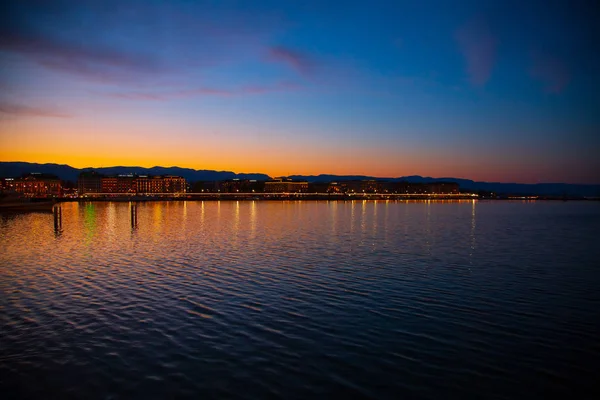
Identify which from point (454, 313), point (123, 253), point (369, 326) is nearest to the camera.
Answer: point (369, 326)

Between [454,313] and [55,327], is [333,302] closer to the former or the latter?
[454,313]

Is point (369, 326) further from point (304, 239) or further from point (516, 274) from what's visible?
point (304, 239)

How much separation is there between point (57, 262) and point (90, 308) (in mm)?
11554

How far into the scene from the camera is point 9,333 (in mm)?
12477

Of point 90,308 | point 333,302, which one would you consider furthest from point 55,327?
point 333,302

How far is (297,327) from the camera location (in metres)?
13.3

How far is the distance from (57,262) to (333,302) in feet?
56.2

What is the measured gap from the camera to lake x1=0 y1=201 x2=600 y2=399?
957cm

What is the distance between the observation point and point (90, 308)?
49.9 feet

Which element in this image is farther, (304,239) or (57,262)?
(304,239)

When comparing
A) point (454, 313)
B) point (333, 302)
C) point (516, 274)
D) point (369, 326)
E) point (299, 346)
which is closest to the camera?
point (299, 346)

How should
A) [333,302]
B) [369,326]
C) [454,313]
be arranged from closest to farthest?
1. [369,326]
2. [454,313]
3. [333,302]

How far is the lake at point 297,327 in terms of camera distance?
9.57 metres

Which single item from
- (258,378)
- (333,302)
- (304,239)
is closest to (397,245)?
(304,239)
